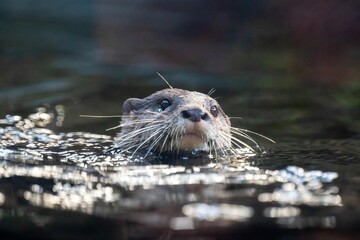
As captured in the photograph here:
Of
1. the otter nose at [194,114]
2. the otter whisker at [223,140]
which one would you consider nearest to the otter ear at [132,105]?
the otter whisker at [223,140]

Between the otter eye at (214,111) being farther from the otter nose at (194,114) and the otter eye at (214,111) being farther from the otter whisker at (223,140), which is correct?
the otter nose at (194,114)

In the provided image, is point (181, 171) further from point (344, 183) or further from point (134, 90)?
point (134, 90)

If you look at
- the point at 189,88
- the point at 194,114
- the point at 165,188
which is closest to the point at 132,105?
the point at 194,114

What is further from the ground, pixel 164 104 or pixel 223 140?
pixel 164 104

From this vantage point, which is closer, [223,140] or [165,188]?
[165,188]

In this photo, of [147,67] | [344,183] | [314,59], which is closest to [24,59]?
[147,67]

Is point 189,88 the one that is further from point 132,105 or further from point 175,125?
point 175,125

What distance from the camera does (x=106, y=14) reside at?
14281 millimetres

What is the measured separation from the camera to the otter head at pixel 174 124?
5539 mm

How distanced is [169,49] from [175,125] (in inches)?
244

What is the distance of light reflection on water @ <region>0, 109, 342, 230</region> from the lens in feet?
14.4

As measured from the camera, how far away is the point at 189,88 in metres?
9.05

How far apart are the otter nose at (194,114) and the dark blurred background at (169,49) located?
8.04 feet

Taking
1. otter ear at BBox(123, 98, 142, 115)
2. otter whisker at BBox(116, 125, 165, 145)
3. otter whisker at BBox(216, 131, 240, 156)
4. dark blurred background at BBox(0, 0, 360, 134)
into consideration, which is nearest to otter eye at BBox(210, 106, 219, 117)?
otter whisker at BBox(216, 131, 240, 156)
